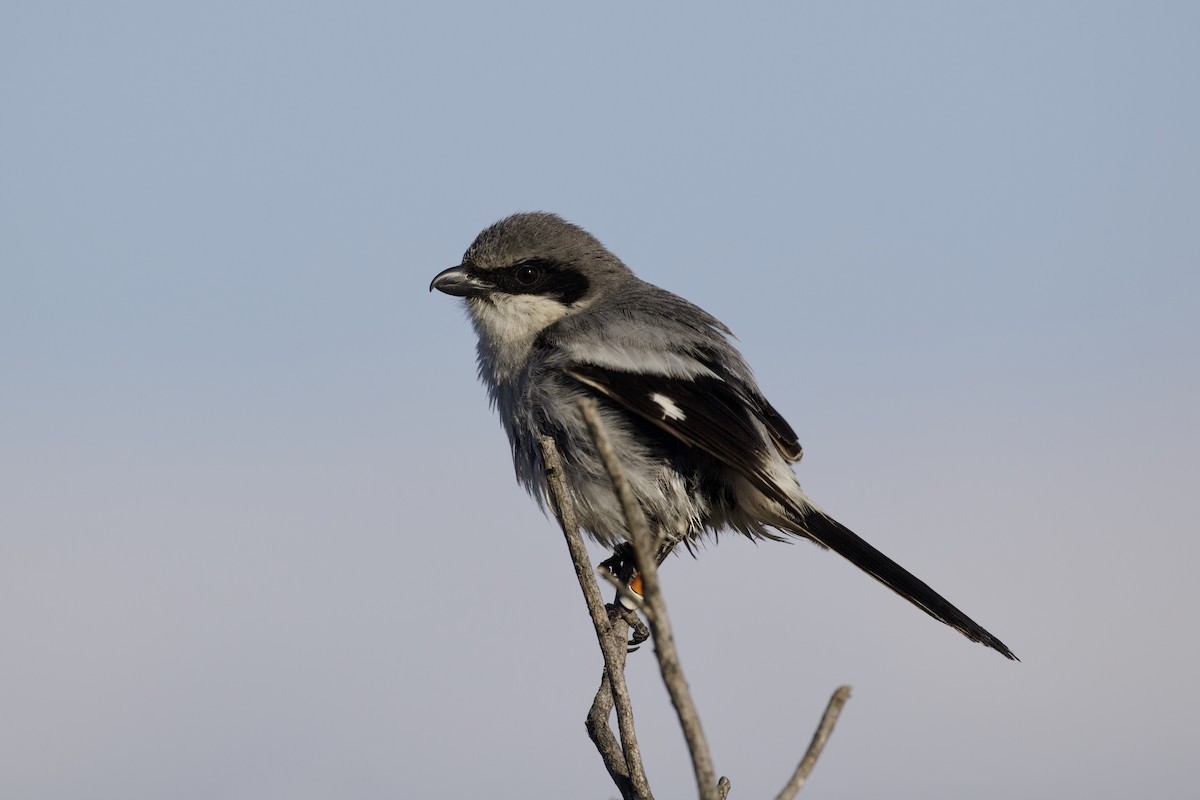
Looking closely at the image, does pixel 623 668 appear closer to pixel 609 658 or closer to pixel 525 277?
pixel 609 658

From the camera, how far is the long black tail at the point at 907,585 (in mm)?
4105

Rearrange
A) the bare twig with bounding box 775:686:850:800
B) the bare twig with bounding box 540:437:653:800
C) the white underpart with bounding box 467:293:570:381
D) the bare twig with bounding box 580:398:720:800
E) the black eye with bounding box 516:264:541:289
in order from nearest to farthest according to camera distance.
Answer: the bare twig with bounding box 580:398:720:800 < the bare twig with bounding box 775:686:850:800 < the bare twig with bounding box 540:437:653:800 < the white underpart with bounding box 467:293:570:381 < the black eye with bounding box 516:264:541:289

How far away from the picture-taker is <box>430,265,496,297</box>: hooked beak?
195 inches

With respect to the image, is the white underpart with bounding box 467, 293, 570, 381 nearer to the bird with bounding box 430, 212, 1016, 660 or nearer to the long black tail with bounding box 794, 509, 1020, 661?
the bird with bounding box 430, 212, 1016, 660

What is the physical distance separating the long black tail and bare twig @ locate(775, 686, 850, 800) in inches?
89.2

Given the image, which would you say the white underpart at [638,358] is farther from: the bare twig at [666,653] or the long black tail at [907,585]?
the bare twig at [666,653]

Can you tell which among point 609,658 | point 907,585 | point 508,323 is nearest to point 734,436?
point 907,585

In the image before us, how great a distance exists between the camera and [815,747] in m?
1.95

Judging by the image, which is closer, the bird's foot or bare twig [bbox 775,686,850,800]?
bare twig [bbox 775,686,850,800]

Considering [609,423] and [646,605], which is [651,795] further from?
[609,423]

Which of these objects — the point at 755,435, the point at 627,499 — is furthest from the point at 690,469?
the point at 627,499

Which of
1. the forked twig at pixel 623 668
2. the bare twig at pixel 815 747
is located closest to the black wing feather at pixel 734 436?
the forked twig at pixel 623 668

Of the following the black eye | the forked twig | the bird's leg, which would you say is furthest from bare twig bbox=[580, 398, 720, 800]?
the black eye

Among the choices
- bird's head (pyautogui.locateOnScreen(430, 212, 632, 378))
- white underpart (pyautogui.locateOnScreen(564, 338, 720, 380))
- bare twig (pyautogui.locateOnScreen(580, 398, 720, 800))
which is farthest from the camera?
bird's head (pyautogui.locateOnScreen(430, 212, 632, 378))
